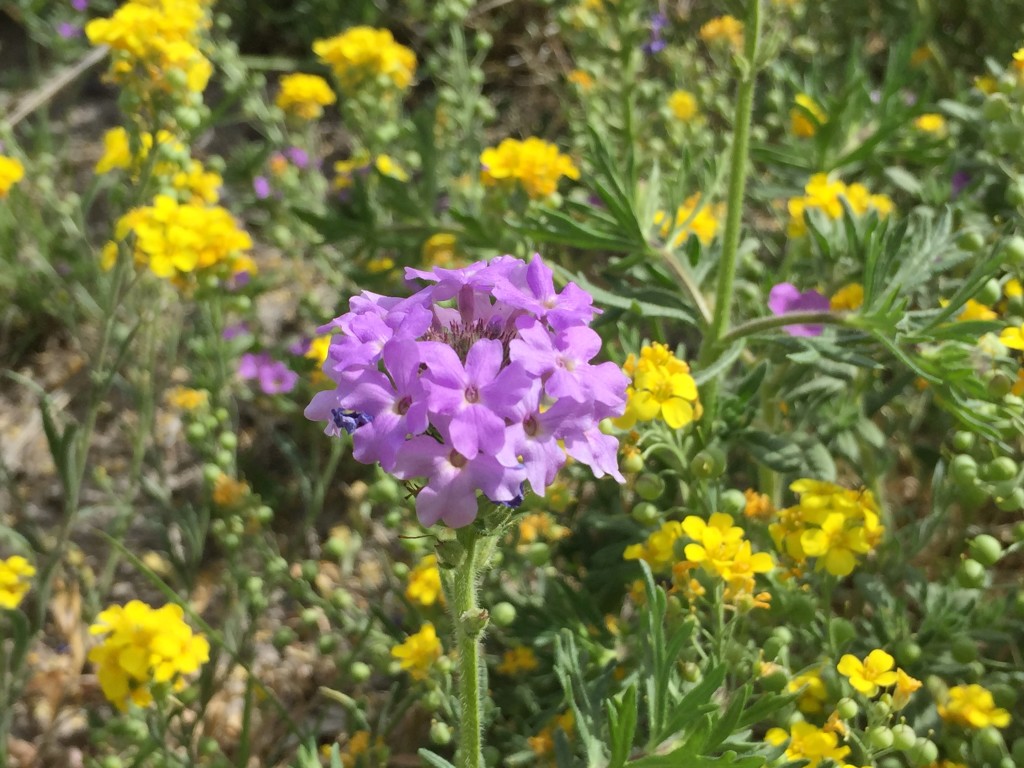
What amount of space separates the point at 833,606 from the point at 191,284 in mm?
2411

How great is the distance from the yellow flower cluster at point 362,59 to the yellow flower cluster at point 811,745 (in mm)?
2737

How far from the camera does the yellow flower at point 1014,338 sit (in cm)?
201

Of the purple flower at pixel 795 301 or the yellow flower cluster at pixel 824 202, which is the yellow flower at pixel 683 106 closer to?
the yellow flower cluster at pixel 824 202

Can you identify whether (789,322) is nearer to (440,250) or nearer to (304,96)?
(440,250)

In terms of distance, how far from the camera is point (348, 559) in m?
3.19

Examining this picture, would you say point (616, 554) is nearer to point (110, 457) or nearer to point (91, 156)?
point (110, 457)

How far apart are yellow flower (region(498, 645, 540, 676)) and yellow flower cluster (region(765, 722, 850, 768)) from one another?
2.63 ft

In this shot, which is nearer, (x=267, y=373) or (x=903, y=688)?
A: (x=903, y=688)

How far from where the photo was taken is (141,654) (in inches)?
87.0

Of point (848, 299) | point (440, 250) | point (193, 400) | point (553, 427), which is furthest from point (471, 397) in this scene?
point (440, 250)

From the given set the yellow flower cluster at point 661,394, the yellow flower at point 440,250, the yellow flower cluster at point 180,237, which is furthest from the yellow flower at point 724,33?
the yellow flower cluster at point 661,394

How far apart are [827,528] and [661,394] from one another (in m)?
0.47

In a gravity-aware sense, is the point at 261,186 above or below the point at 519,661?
above

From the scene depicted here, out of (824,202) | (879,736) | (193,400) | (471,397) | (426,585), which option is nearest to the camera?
(471,397)
